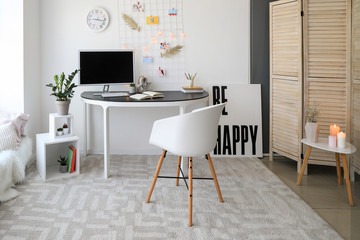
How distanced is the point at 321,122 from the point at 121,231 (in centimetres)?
221

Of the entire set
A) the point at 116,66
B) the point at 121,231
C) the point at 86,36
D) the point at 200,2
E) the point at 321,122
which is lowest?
the point at 121,231

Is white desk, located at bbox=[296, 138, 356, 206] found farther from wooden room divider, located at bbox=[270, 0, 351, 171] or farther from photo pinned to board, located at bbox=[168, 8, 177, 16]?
photo pinned to board, located at bbox=[168, 8, 177, 16]

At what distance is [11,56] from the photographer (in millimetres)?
3426

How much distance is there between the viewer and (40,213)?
7.92ft

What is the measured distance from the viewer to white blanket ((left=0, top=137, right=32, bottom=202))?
2.67 meters

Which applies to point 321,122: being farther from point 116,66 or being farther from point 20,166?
point 20,166

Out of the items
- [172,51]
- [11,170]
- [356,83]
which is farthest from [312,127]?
[11,170]

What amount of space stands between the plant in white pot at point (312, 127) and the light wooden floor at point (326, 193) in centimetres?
44

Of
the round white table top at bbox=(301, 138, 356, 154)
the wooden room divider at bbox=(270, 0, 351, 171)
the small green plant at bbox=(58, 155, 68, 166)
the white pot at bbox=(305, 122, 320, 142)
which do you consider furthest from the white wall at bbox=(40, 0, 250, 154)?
the round white table top at bbox=(301, 138, 356, 154)

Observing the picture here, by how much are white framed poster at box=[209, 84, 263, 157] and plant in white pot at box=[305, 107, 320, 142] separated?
0.87 m

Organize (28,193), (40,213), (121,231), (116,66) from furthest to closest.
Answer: (116,66), (28,193), (40,213), (121,231)

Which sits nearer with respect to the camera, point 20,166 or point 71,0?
point 20,166

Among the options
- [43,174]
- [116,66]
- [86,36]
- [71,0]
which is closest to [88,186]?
[43,174]

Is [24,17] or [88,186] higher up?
[24,17]
